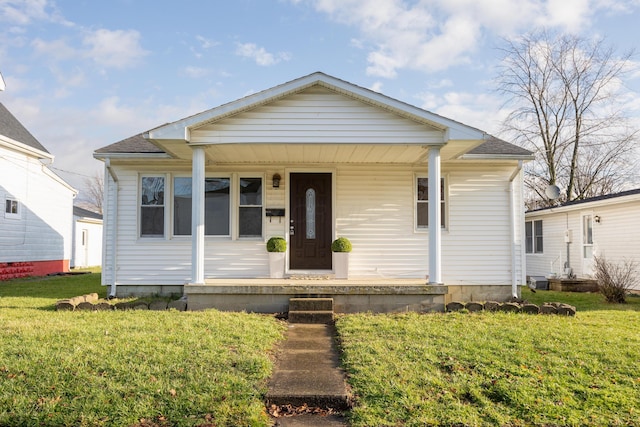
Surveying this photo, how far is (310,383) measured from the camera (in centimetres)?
455

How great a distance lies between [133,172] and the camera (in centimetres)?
984

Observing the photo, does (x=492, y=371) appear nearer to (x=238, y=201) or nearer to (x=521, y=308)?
(x=521, y=308)

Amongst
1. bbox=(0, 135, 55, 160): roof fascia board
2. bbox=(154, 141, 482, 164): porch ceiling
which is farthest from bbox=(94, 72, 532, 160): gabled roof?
bbox=(0, 135, 55, 160): roof fascia board

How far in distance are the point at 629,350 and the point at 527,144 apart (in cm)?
2515

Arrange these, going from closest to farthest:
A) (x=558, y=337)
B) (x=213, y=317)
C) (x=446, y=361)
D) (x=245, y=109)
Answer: (x=446, y=361), (x=558, y=337), (x=213, y=317), (x=245, y=109)

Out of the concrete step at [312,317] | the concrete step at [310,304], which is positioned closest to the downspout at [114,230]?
the concrete step at [310,304]

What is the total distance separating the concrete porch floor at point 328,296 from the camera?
7.99 metres

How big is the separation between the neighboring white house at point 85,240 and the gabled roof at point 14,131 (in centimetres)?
563

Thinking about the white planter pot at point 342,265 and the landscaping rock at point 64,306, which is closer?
the landscaping rock at point 64,306

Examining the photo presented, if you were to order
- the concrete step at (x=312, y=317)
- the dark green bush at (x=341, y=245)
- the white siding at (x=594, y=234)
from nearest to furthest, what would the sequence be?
the concrete step at (x=312, y=317), the dark green bush at (x=341, y=245), the white siding at (x=594, y=234)

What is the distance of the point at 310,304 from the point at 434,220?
263 centimetres

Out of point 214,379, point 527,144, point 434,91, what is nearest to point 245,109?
point 214,379

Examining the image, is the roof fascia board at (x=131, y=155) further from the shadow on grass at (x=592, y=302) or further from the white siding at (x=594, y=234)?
the white siding at (x=594, y=234)

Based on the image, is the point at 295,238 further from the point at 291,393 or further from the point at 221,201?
the point at 291,393
